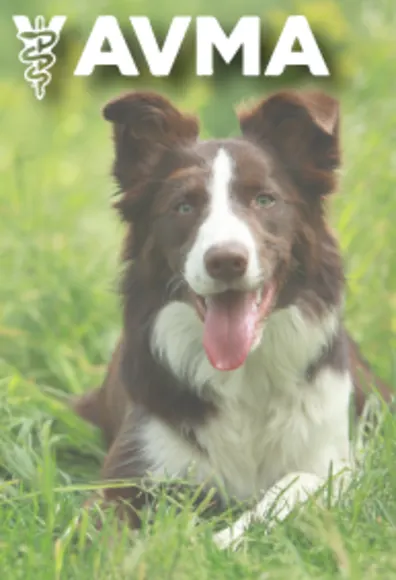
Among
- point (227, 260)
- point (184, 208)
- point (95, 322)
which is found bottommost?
point (95, 322)

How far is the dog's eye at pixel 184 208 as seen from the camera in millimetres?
3893

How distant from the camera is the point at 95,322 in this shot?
5938mm

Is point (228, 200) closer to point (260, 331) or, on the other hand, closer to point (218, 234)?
point (218, 234)

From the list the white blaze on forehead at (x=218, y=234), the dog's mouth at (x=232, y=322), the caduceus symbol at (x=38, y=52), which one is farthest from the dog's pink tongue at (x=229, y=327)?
the caduceus symbol at (x=38, y=52)

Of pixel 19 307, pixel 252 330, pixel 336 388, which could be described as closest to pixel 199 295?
pixel 252 330

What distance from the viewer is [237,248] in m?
3.63

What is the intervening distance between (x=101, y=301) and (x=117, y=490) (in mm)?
2084

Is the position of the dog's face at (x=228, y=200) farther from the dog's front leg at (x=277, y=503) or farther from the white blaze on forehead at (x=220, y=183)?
the dog's front leg at (x=277, y=503)

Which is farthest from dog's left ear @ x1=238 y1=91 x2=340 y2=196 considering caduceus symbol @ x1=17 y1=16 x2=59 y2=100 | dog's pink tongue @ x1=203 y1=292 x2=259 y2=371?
caduceus symbol @ x1=17 y1=16 x2=59 y2=100

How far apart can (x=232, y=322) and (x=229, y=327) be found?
0.7 inches

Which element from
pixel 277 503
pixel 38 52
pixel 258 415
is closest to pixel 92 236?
pixel 38 52

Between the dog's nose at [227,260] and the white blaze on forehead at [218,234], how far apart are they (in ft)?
0.06

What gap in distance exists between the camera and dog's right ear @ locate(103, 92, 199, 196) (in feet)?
13.5

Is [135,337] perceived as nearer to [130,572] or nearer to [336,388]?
[336,388]
